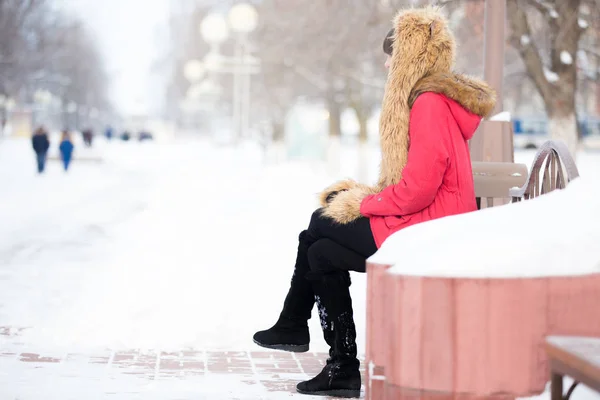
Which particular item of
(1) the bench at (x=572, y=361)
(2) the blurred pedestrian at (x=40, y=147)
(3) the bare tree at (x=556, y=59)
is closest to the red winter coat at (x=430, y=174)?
(1) the bench at (x=572, y=361)

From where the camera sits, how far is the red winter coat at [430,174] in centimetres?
478

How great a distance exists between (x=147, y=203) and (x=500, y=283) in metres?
18.0

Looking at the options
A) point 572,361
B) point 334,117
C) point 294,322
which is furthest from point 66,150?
point 572,361

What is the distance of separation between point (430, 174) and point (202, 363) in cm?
196

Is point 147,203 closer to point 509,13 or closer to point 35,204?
point 35,204

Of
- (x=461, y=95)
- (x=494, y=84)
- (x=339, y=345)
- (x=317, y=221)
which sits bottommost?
(x=339, y=345)

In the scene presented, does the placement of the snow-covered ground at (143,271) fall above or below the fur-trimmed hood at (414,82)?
below

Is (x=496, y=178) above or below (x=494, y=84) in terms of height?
below

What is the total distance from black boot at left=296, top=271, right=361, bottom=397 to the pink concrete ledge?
5.25 ft

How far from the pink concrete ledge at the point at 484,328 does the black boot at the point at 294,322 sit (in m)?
1.98

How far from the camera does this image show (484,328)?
3.57 metres

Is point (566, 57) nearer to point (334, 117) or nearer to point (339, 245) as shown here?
point (339, 245)

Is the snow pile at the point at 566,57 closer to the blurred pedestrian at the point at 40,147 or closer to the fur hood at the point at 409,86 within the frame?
the fur hood at the point at 409,86

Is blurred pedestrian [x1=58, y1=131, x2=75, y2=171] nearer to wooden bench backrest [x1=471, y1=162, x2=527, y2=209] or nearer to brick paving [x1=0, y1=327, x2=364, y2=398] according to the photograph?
wooden bench backrest [x1=471, y1=162, x2=527, y2=209]
